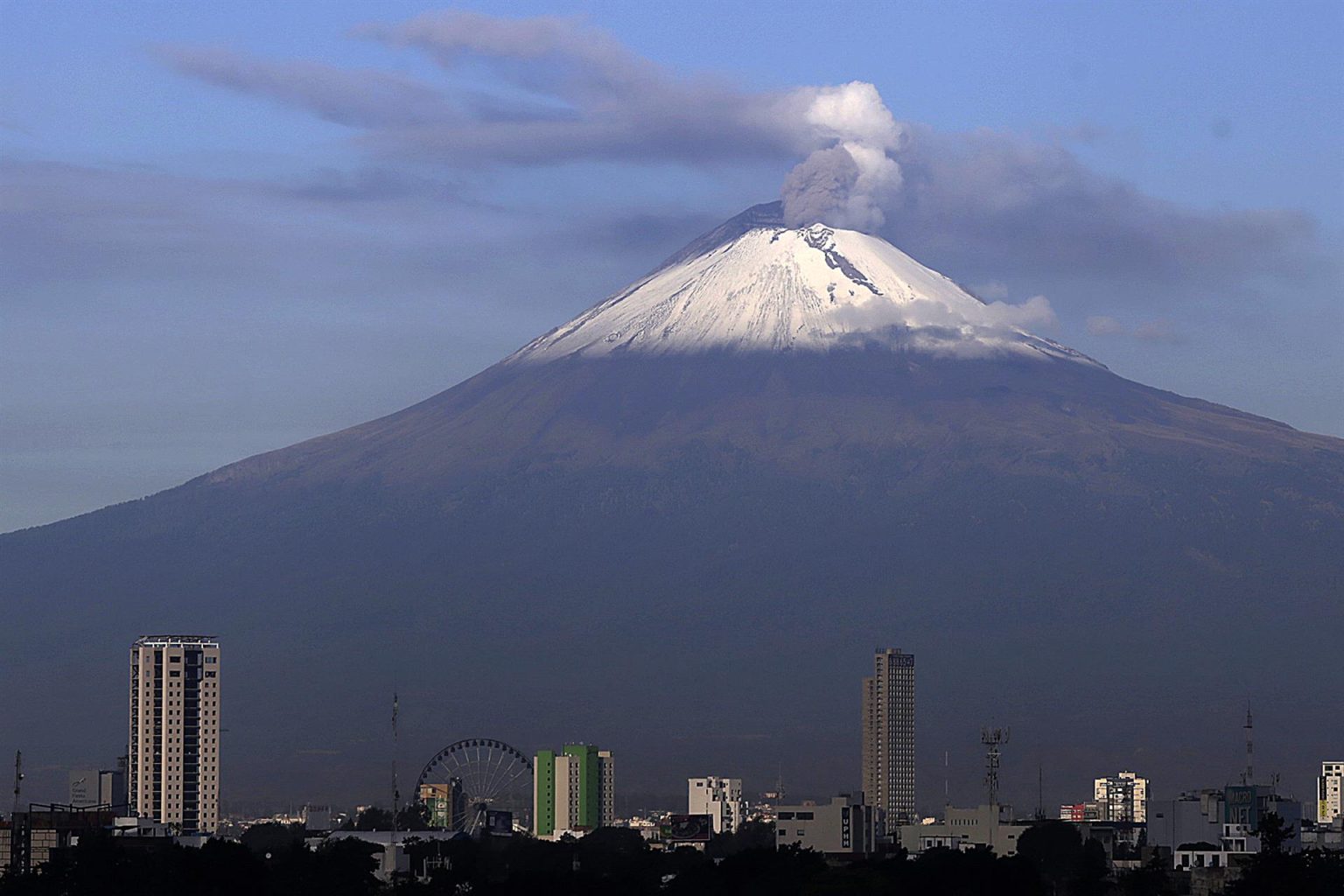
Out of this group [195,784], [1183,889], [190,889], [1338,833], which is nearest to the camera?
[190,889]

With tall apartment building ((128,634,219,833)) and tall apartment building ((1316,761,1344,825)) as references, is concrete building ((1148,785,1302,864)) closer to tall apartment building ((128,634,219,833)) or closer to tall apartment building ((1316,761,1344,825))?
tall apartment building ((1316,761,1344,825))

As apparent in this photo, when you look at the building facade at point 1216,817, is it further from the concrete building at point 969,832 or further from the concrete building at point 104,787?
the concrete building at point 104,787

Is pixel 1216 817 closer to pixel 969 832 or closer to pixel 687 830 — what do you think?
pixel 969 832

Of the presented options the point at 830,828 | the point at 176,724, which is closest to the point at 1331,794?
the point at 830,828

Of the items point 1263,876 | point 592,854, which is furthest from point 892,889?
point 592,854

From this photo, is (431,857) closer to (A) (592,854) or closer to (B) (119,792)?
(A) (592,854)

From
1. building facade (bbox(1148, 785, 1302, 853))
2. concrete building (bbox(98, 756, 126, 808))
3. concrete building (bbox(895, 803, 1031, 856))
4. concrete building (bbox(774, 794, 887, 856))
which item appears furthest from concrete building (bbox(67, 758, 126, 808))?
building facade (bbox(1148, 785, 1302, 853))
